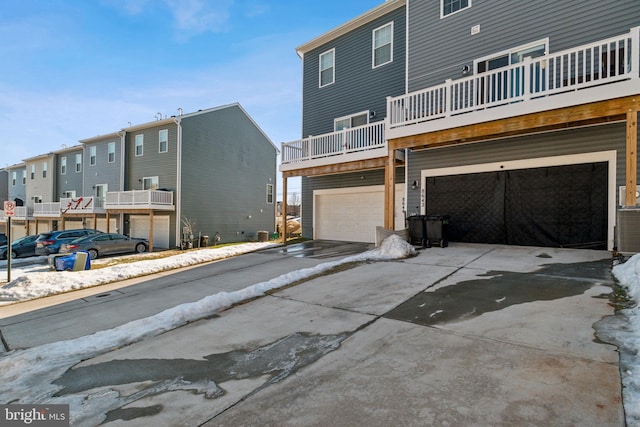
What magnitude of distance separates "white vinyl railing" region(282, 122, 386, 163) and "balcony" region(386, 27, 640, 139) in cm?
128

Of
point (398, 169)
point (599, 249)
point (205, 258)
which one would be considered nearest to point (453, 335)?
point (599, 249)

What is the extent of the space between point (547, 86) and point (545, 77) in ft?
3.40

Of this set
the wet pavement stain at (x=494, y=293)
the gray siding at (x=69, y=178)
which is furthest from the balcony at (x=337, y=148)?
the gray siding at (x=69, y=178)

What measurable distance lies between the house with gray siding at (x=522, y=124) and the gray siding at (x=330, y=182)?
1.37 meters

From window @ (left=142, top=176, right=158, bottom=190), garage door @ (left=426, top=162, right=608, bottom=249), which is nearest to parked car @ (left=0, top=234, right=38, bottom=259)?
window @ (left=142, top=176, right=158, bottom=190)

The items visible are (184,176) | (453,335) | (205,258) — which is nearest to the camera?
(453,335)

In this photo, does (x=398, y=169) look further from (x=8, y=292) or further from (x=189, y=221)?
(x=189, y=221)

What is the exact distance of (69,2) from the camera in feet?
31.4

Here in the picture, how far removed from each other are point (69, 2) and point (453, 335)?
539 inches

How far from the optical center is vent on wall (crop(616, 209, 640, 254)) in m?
5.89

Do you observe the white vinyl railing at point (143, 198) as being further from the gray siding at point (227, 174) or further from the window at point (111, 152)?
the window at point (111, 152)

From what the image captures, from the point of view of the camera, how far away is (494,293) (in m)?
4.91

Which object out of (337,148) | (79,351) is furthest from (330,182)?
(79,351)

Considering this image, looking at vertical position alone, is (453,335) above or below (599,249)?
below
